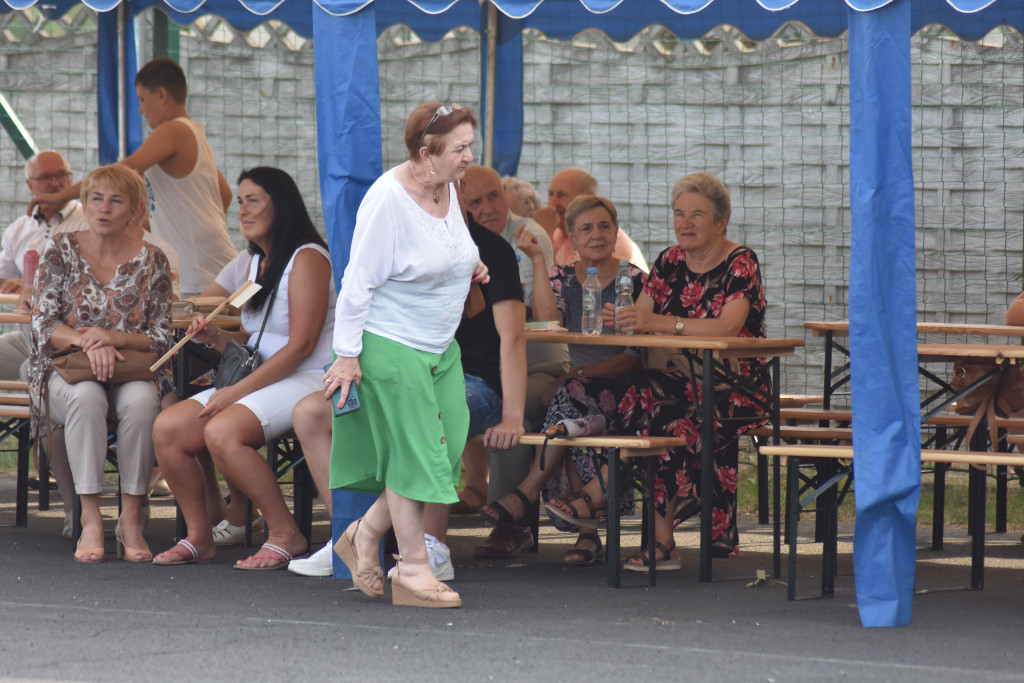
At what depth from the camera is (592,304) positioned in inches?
226

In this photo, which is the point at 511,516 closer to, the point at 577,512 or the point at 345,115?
the point at 577,512

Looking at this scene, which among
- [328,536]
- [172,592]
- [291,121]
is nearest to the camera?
[172,592]

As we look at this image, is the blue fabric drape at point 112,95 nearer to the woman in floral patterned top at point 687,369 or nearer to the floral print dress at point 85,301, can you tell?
the floral print dress at point 85,301

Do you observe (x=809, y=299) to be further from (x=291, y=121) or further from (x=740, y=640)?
(x=740, y=640)

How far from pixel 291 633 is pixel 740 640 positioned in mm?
1315

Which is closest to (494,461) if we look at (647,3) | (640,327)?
(640,327)

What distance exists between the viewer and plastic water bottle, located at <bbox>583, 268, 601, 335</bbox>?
18.7 feet

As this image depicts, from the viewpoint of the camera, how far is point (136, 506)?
548cm

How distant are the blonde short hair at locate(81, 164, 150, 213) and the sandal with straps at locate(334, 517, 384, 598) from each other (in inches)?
69.4

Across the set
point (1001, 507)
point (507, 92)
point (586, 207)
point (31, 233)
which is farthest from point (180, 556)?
point (1001, 507)

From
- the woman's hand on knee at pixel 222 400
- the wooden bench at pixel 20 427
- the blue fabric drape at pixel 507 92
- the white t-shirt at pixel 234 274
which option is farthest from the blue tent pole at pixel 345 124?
the blue fabric drape at pixel 507 92

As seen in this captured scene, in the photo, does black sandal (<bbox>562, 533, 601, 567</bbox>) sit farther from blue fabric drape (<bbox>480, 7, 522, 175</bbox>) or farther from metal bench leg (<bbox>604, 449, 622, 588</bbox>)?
blue fabric drape (<bbox>480, 7, 522, 175</bbox>)

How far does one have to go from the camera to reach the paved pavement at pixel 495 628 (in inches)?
151

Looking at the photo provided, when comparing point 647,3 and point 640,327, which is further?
point 647,3
